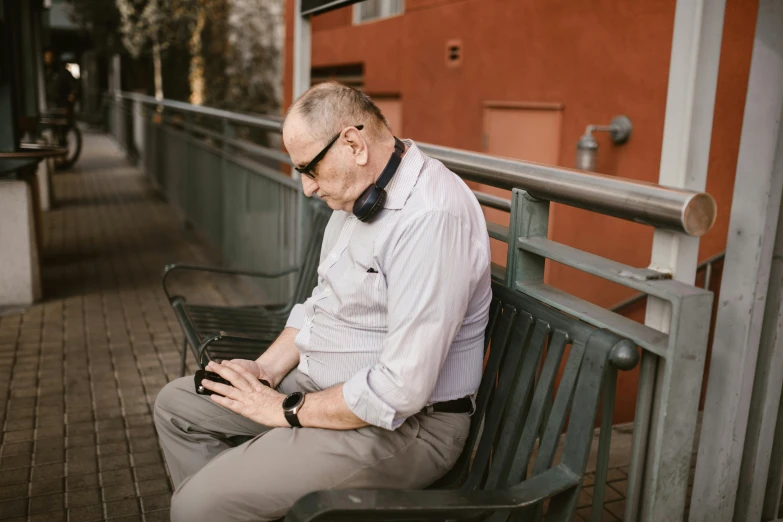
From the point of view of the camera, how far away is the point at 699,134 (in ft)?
6.04

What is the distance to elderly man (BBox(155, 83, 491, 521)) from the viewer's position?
1939 mm

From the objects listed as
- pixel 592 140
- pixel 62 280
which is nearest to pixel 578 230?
pixel 592 140

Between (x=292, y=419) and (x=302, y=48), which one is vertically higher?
(x=302, y=48)

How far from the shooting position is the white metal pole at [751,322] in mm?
1880

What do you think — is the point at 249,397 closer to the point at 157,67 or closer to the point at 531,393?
the point at 531,393

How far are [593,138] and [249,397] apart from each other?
576 centimetres

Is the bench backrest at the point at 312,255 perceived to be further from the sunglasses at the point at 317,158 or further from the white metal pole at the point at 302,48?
the sunglasses at the point at 317,158

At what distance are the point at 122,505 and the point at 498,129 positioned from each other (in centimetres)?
707

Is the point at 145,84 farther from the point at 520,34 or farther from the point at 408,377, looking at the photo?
the point at 408,377

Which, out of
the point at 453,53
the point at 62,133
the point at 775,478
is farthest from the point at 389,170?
the point at 62,133

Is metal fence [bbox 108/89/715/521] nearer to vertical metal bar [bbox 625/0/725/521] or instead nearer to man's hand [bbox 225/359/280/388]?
vertical metal bar [bbox 625/0/725/521]

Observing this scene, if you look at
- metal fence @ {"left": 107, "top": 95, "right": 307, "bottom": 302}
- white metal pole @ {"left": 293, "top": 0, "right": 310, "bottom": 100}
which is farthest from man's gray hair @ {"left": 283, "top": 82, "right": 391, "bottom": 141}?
white metal pole @ {"left": 293, "top": 0, "right": 310, "bottom": 100}

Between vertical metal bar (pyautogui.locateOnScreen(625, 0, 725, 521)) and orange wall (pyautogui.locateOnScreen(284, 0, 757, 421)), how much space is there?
4632 millimetres

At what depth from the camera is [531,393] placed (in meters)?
2.20
